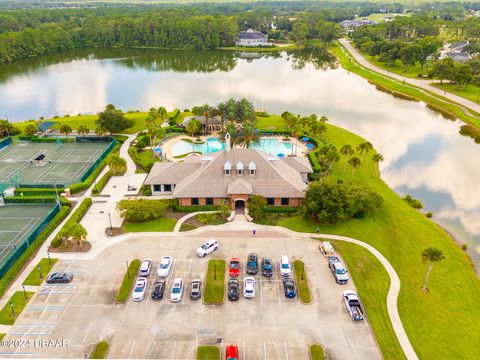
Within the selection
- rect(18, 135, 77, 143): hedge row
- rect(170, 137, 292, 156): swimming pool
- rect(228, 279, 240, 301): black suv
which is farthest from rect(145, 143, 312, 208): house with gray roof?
rect(18, 135, 77, 143): hedge row

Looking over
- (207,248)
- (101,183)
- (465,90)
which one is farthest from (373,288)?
(465,90)

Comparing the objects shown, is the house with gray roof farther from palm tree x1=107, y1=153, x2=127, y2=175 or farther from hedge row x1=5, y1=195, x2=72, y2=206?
hedge row x1=5, y1=195, x2=72, y2=206

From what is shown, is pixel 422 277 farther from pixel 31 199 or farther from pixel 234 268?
pixel 31 199

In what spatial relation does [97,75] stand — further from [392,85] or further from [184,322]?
[184,322]

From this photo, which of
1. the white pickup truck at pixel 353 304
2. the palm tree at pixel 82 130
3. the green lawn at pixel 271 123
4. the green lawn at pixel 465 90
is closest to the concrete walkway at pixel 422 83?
the green lawn at pixel 465 90

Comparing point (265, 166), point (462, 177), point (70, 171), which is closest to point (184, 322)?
point (265, 166)

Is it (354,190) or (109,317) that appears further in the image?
(354,190)

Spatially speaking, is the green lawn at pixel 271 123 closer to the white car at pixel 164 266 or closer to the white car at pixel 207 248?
the white car at pixel 207 248
